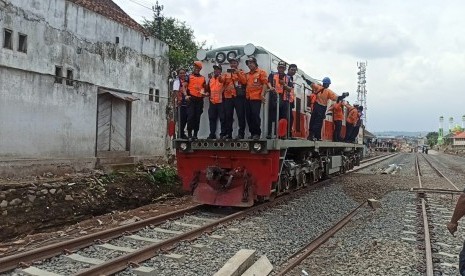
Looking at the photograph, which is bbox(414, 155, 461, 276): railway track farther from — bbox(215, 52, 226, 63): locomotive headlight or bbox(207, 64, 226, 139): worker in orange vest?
bbox(215, 52, 226, 63): locomotive headlight

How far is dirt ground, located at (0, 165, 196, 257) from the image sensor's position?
8.50 m

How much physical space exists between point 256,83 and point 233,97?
659 millimetres

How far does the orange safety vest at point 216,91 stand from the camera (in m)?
9.50

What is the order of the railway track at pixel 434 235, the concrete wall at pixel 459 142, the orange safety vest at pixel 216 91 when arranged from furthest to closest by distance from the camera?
the concrete wall at pixel 459 142 → the orange safety vest at pixel 216 91 → the railway track at pixel 434 235

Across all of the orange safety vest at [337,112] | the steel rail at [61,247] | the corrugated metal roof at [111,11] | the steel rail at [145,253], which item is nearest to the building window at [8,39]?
the corrugated metal roof at [111,11]

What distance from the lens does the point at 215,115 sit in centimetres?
979

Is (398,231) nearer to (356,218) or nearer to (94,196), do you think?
(356,218)

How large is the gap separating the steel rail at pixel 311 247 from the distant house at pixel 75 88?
26.2 ft

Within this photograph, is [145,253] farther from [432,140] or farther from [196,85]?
[432,140]

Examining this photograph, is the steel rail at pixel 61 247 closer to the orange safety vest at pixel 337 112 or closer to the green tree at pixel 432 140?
A: the orange safety vest at pixel 337 112

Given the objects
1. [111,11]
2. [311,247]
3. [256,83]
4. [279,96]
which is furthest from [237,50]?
[111,11]

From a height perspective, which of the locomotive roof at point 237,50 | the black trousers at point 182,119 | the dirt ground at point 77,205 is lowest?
the dirt ground at point 77,205

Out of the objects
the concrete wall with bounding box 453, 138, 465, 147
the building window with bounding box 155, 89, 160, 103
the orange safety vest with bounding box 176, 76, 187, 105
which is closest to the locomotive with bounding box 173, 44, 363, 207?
the orange safety vest with bounding box 176, 76, 187, 105

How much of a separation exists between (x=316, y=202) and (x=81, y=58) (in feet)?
27.9
